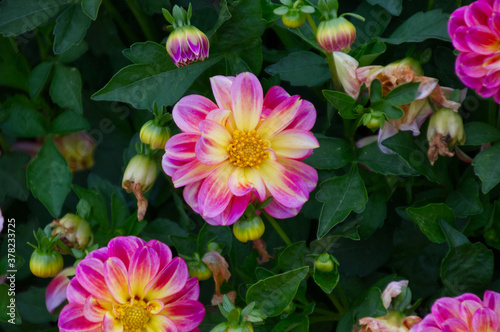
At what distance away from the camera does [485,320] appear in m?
0.89

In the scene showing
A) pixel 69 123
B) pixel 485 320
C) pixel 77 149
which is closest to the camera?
pixel 485 320

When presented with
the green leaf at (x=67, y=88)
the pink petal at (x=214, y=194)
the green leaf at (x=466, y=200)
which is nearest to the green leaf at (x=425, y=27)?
the green leaf at (x=466, y=200)

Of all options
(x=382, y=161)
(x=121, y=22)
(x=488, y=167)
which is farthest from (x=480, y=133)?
(x=121, y=22)

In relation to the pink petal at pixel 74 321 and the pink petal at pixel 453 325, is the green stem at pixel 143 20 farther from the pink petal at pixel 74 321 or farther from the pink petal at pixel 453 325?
the pink petal at pixel 453 325

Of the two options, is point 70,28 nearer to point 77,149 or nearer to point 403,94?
point 77,149

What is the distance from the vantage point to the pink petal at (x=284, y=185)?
3.19 ft

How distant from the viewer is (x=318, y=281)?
997 mm

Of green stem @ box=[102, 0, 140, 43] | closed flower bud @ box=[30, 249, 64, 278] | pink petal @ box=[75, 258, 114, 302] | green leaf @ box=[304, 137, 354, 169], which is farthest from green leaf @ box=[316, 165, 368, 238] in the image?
green stem @ box=[102, 0, 140, 43]

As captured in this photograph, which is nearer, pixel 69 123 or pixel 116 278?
pixel 116 278

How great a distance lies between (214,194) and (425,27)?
46 centimetres

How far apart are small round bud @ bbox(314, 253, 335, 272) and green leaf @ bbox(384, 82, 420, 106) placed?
0.85 feet

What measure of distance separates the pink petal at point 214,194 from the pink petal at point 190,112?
0.26 ft

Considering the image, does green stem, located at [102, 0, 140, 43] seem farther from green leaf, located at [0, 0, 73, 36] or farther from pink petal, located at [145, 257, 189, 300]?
pink petal, located at [145, 257, 189, 300]

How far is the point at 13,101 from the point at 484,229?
996 millimetres
